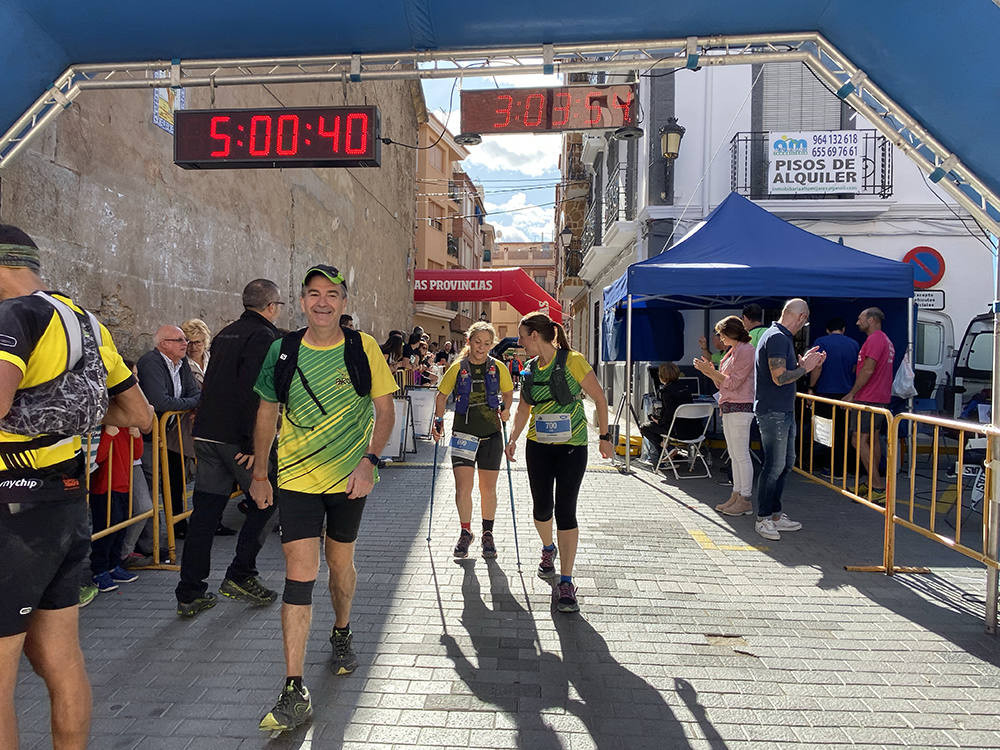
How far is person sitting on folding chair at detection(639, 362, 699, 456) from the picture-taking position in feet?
28.2

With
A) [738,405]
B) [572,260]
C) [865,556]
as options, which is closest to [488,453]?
[738,405]

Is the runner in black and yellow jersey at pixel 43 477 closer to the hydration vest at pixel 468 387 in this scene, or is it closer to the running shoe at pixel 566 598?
the running shoe at pixel 566 598

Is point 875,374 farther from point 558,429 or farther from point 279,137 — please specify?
point 279,137

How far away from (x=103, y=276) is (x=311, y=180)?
277 inches

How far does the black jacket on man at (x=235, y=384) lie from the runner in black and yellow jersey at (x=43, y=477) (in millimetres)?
1862

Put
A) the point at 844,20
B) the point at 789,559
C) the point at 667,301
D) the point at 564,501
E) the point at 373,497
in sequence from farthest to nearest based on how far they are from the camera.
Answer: the point at 667,301 < the point at 373,497 < the point at 789,559 < the point at 564,501 < the point at 844,20

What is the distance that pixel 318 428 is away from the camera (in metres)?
3.10

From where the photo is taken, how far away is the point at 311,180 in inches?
501

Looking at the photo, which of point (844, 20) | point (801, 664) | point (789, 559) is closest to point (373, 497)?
point (789, 559)

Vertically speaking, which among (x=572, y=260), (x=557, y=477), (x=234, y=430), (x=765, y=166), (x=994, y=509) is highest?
(x=572, y=260)

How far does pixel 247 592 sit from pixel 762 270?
674 centimetres

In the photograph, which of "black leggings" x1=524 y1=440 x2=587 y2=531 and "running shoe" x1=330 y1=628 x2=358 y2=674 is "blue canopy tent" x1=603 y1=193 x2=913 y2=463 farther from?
"running shoe" x1=330 y1=628 x2=358 y2=674

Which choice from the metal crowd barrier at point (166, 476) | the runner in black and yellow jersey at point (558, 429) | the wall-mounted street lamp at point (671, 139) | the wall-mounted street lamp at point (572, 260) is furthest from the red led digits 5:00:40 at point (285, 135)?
the wall-mounted street lamp at point (572, 260)

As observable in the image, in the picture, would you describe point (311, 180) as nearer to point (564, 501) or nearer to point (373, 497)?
point (373, 497)
